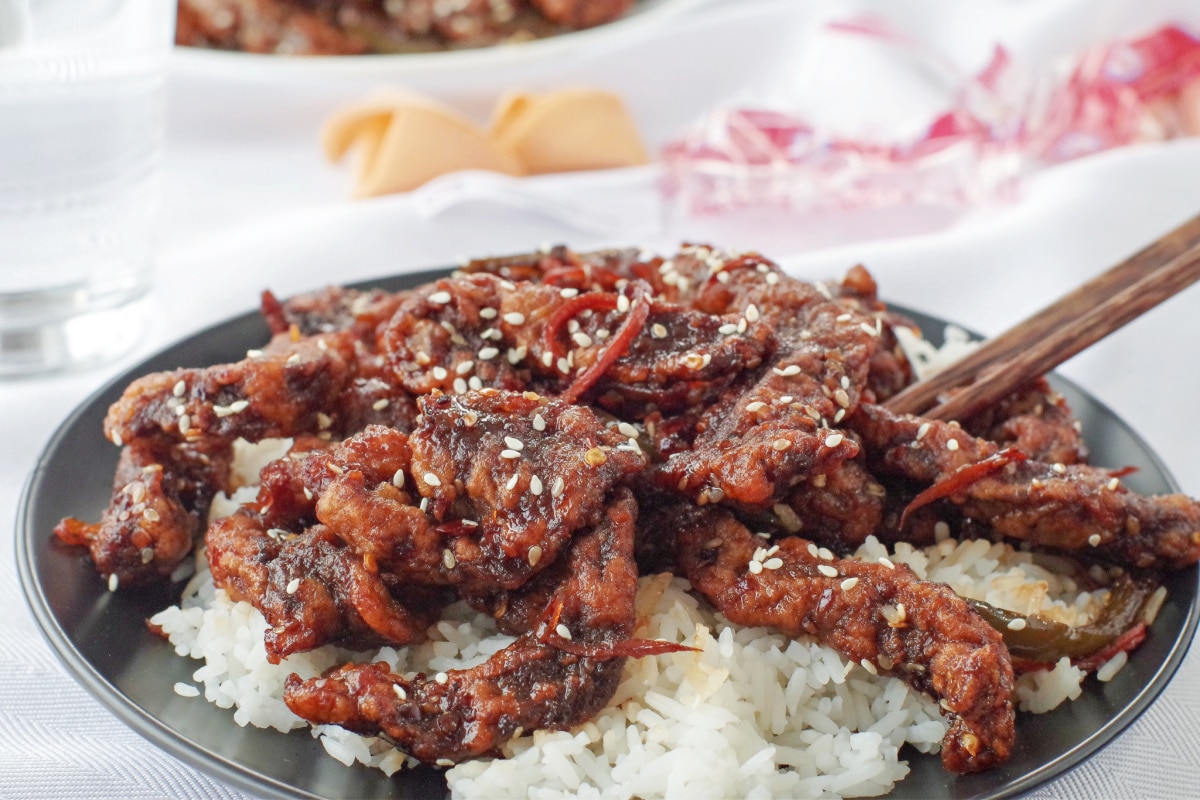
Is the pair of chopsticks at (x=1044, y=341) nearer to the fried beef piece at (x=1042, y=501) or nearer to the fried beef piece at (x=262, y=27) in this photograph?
the fried beef piece at (x=1042, y=501)

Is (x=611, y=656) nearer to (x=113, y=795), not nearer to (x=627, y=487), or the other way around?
(x=627, y=487)

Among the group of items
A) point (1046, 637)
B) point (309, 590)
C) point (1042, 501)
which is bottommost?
point (309, 590)

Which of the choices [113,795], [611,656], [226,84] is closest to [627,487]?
[611,656]

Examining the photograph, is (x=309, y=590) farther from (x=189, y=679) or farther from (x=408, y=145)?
(x=408, y=145)

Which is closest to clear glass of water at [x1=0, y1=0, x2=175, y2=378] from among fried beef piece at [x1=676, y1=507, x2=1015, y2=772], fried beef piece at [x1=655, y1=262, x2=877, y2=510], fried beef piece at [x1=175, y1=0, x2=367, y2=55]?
fried beef piece at [x1=175, y1=0, x2=367, y2=55]

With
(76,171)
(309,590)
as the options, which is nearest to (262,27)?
(76,171)

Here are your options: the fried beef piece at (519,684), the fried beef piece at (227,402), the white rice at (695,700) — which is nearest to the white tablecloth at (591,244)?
the white rice at (695,700)

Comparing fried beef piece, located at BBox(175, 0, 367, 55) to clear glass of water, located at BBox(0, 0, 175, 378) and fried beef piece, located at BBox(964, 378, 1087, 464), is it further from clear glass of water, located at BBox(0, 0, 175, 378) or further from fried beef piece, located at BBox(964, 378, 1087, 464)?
fried beef piece, located at BBox(964, 378, 1087, 464)
